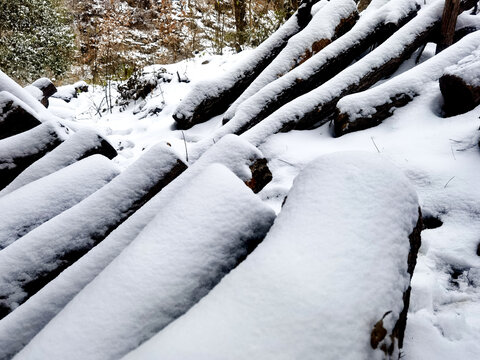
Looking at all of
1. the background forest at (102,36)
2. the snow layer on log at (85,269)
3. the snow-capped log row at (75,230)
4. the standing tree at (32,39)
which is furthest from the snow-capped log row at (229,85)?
the standing tree at (32,39)

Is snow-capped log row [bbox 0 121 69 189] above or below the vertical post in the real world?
below

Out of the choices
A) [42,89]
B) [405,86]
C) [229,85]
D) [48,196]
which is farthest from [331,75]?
[42,89]

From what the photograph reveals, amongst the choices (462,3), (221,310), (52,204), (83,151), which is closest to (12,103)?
(83,151)

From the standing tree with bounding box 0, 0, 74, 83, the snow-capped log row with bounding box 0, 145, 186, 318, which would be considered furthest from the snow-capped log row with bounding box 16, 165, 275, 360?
the standing tree with bounding box 0, 0, 74, 83

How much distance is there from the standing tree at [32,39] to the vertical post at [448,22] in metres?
9.96

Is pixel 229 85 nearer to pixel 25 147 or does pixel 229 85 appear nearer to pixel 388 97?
pixel 388 97

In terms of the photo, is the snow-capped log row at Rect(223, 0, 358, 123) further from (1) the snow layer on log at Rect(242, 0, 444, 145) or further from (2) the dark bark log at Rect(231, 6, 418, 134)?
(1) the snow layer on log at Rect(242, 0, 444, 145)

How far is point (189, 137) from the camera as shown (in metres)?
3.16

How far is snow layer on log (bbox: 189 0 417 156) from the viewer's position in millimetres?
2527

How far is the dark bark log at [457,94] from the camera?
67.6 inches

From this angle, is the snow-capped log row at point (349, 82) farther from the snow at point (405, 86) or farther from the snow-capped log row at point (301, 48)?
the snow-capped log row at point (301, 48)

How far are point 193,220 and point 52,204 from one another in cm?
105

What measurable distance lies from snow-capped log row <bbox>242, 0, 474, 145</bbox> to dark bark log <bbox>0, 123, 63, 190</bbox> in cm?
141

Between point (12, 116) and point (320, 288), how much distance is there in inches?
103
